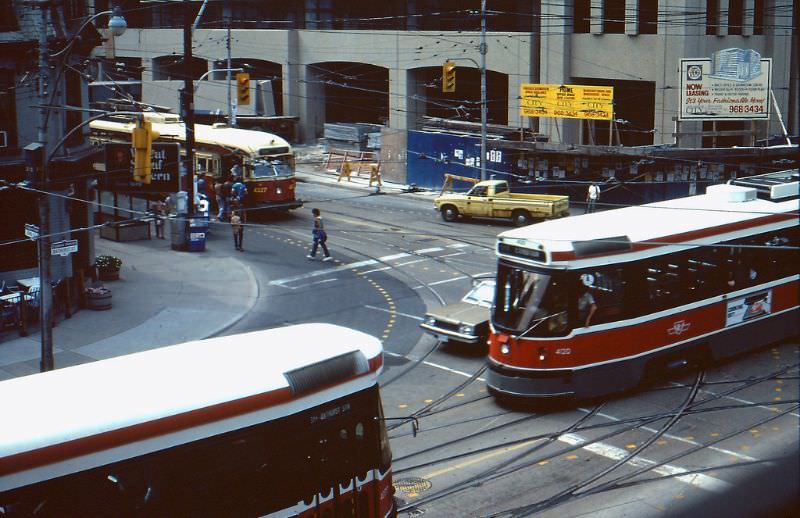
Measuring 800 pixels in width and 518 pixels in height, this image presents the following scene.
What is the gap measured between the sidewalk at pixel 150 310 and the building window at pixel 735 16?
2486 cm

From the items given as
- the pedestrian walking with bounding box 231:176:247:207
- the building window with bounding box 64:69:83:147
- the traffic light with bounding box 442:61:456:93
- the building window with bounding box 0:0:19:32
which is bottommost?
the pedestrian walking with bounding box 231:176:247:207

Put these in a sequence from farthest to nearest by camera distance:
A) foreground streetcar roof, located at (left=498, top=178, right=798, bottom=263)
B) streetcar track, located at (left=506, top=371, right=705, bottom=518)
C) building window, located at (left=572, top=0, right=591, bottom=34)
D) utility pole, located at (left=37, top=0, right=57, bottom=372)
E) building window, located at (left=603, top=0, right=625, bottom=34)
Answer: building window, located at (left=572, top=0, right=591, bottom=34) → building window, located at (left=603, top=0, right=625, bottom=34) → utility pole, located at (left=37, top=0, right=57, bottom=372) → foreground streetcar roof, located at (left=498, top=178, right=798, bottom=263) → streetcar track, located at (left=506, top=371, right=705, bottom=518)

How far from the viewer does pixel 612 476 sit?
13961 mm

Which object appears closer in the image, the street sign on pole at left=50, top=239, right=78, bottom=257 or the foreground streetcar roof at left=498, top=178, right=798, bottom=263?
the foreground streetcar roof at left=498, top=178, right=798, bottom=263

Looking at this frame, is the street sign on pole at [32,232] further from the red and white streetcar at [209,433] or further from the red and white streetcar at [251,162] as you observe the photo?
the red and white streetcar at [251,162]

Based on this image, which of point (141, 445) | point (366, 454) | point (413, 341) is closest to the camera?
point (141, 445)

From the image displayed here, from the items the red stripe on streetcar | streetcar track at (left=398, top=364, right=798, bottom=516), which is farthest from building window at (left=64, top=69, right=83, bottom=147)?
the red stripe on streetcar

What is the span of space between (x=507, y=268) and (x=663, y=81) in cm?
2907

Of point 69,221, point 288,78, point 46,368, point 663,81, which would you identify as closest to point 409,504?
point 46,368

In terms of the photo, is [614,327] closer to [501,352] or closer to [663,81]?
[501,352]

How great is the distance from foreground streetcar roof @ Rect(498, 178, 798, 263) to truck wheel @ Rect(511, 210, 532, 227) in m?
16.1

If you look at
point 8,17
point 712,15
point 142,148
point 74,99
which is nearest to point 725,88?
point 712,15

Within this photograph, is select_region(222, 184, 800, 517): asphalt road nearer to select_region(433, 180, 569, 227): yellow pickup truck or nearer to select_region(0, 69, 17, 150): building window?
select_region(0, 69, 17, 150): building window

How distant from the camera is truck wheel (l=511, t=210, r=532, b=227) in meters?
36.7
